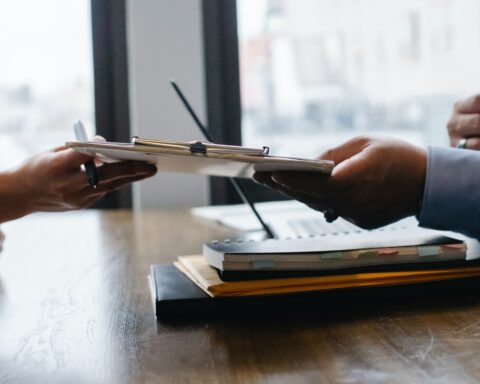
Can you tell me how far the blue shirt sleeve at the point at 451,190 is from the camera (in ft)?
2.33

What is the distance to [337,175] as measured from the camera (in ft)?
2.12

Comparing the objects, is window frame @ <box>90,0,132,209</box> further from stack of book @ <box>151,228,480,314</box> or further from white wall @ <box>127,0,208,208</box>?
stack of book @ <box>151,228,480,314</box>

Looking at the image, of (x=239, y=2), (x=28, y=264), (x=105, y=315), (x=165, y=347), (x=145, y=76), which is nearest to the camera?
(x=165, y=347)

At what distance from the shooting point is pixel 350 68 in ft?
6.61

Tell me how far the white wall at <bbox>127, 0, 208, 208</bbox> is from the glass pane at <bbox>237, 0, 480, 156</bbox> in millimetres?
188

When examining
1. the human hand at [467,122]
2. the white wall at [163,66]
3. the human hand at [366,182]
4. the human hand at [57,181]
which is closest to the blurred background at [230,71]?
the white wall at [163,66]

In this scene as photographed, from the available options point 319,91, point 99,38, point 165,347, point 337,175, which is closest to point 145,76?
point 99,38

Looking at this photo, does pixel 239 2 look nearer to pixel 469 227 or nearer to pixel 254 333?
pixel 469 227

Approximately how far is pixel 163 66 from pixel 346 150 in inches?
45.5

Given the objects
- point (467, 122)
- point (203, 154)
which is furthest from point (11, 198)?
point (467, 122)

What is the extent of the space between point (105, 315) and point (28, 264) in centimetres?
38

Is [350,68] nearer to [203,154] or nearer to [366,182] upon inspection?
[366,182]

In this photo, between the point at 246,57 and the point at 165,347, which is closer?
the point at 165,347

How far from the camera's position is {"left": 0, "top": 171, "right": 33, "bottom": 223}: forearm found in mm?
776
